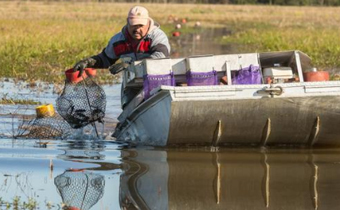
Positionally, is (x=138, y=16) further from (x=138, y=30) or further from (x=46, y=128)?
(x=46, y=128)

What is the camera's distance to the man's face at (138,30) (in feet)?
34.3

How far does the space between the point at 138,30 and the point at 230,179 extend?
2398mm

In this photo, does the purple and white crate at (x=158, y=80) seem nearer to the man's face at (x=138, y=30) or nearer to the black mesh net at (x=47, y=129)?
the man's face at (x=138, y=30)

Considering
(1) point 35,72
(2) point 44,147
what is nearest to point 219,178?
Result: (2) point 44,147

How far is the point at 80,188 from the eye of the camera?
822 centimetres

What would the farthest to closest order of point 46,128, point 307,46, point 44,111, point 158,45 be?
point 307,46 < point 44,111 < point 46,128 < point 158,45

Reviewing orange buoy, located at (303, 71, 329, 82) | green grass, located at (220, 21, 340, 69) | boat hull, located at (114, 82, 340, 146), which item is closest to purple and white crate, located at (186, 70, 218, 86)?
boat hull, located at (114, 82, 340, 146)

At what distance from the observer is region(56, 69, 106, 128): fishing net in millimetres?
11125

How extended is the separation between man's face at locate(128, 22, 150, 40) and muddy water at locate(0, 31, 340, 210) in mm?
1298

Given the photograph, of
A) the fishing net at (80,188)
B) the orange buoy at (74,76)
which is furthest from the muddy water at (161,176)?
the orange buoy at (74,76)

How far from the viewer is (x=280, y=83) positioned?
980 centimetres

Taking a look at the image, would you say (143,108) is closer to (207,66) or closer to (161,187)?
(207,66)

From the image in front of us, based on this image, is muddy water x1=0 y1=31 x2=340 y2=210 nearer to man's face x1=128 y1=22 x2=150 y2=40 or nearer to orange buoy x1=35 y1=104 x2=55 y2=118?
orange buoy x1=35 y1=104 x2=55 y2=118

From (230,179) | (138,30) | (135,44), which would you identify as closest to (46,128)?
(135,44)
